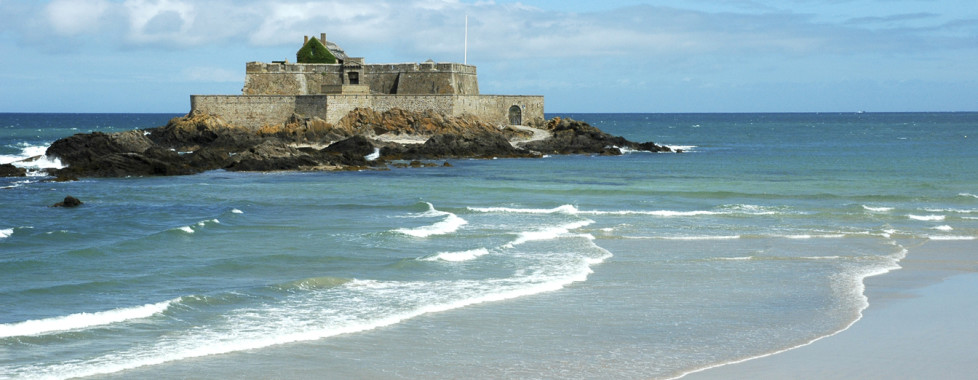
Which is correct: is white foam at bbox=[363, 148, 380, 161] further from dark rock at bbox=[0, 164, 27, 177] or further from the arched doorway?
the arched doorway

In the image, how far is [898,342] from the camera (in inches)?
399

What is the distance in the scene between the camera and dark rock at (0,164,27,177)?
34.4 m

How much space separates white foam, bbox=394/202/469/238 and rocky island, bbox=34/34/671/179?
17.6 metres

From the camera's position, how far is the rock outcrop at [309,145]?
36938 mm

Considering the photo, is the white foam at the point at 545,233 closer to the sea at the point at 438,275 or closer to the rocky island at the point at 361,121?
the sea at the point at 438,275

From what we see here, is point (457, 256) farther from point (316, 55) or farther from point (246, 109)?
point (316, 55)

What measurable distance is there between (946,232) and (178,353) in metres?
15.4

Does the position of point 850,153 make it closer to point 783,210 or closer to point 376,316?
point 783,210

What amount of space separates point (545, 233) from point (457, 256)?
3401 mm

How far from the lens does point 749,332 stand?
10.7 meters

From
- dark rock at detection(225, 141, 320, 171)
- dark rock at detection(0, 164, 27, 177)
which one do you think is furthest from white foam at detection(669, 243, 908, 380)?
dark rock at detection(0, 164, 27, 177)

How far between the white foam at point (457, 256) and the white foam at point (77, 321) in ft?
→ 16.3

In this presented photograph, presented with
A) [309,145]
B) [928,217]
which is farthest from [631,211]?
[309,145]

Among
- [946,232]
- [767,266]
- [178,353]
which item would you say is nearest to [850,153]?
[946,232]
